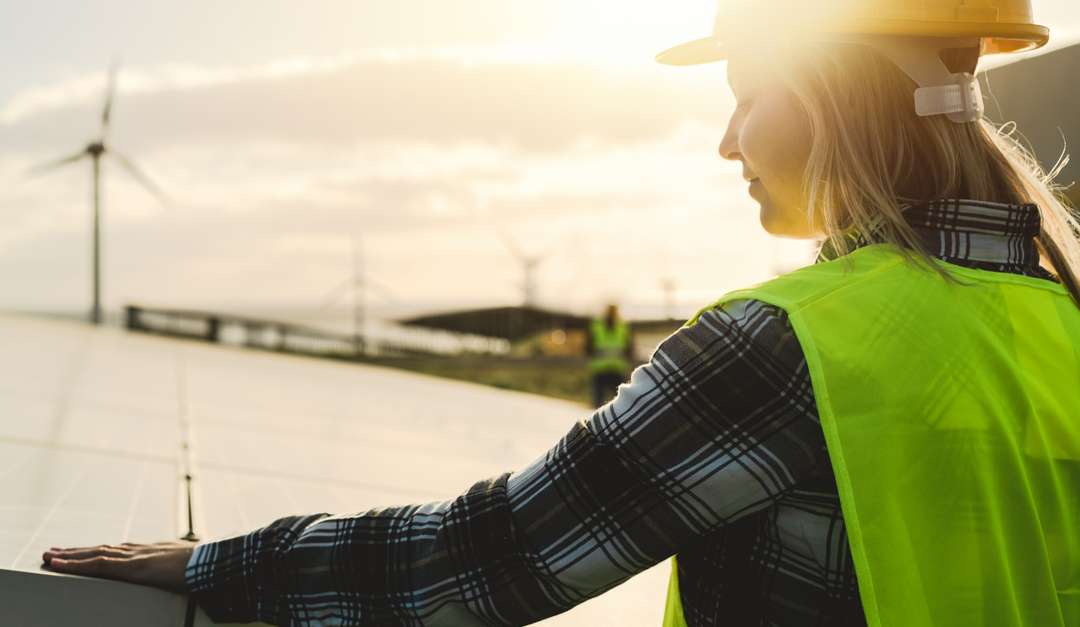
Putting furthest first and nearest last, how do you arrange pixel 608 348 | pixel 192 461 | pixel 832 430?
pixel 608 348 < pixel 192 461 < pixel 832 430

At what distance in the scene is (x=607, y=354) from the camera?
11.6 metres

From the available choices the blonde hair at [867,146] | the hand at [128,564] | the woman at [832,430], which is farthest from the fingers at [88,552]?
the blonde hair at [867,146]

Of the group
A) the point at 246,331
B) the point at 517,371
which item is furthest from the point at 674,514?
the point at 517,371

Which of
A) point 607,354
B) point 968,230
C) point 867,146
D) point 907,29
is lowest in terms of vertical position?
point 607,354

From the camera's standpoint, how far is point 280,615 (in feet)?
4.00

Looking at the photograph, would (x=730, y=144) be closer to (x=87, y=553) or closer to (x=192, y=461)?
(x=87, y=553)

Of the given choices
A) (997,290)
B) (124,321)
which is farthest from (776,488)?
(124,321)

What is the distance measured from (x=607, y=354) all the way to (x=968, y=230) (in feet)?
34.5

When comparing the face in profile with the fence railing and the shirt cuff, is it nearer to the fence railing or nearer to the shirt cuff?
the shirt cuff

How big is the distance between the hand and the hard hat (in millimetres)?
1038

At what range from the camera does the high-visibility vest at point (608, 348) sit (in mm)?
11562

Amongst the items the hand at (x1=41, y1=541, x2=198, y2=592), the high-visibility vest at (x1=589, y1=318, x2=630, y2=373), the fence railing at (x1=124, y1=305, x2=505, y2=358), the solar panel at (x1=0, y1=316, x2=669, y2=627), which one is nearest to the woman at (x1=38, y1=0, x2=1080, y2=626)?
the hand at (x1=41, y1=541, x2=198, y2=592)

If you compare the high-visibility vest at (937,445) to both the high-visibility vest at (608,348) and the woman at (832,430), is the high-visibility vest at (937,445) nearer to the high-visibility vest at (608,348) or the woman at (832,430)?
the woman at (832,430)

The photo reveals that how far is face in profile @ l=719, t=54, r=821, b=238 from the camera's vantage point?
1.18 metres
